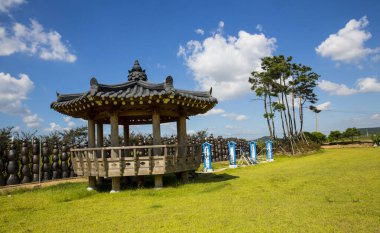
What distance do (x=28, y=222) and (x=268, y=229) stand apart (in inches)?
222

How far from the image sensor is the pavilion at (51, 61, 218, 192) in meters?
9.70

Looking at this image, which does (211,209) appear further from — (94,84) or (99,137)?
(99,137)

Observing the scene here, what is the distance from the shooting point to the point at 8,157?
42.3 feet

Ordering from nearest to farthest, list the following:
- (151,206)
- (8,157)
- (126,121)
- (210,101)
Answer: (151,206)
(210,101)
(8,157)
(126,121)

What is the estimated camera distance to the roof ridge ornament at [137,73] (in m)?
11.4

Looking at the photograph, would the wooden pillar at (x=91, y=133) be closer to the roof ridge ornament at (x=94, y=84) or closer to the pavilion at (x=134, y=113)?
the pavilion at (x=134, y=113)

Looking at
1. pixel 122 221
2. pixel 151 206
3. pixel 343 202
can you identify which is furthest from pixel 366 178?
pixel 122 221

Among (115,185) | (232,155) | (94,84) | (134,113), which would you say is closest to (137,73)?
(134,113)

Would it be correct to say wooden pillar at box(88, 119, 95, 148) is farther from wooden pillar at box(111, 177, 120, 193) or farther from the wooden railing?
wooden pillar at box(111, 177, 120, 193)

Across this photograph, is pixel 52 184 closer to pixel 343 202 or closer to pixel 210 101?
pixel 210 101

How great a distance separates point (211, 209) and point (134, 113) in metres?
5.41

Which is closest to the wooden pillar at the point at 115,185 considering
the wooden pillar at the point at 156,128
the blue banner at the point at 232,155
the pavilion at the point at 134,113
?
the pavilion at the point at 134,113

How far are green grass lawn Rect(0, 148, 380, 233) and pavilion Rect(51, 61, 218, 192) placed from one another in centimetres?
87

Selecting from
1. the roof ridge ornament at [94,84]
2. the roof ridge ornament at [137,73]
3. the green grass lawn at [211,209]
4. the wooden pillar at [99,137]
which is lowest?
the green grass lawn at [211,209]
